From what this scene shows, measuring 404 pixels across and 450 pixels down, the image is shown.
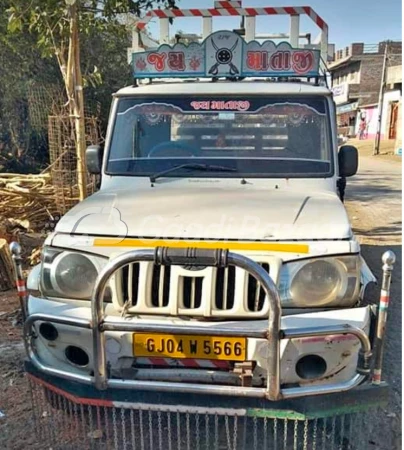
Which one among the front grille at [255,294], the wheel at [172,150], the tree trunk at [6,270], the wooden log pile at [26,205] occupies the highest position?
the wheel at [172,150]

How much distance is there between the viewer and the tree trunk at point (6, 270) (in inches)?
216

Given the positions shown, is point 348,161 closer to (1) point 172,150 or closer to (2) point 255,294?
(1) point 172,150

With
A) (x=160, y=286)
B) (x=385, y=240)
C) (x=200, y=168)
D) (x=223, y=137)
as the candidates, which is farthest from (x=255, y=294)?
(x=385, y=240)

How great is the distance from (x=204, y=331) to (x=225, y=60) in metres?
2.72

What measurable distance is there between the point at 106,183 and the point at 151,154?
412 mm

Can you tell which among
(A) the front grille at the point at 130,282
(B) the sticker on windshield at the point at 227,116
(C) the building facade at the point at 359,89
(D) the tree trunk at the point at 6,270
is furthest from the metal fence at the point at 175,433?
(C) the building facade at the point at 359,89

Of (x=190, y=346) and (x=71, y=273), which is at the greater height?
(x=71, y=273)

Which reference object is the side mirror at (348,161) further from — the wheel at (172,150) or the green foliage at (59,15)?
the green foliage at (59,15)

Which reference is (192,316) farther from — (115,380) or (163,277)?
(115,380)

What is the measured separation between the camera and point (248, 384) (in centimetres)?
236

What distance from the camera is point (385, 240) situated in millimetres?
7875

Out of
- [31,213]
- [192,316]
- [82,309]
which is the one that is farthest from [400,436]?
[31,213]

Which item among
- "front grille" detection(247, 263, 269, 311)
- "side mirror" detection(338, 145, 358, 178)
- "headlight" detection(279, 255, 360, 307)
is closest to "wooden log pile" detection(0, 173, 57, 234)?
"side mirror" detection(338, 145, 358, 178)

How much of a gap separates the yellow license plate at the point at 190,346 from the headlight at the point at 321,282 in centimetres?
37
